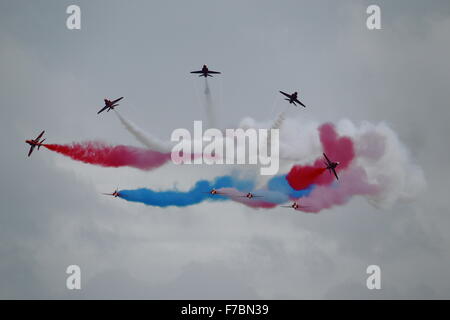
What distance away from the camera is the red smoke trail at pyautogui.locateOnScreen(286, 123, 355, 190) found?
70.2m

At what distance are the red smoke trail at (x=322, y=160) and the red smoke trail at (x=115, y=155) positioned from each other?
14298mm

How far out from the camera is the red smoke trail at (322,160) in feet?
230

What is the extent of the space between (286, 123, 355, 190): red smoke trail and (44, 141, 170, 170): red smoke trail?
14.3m

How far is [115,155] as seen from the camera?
2798 inches

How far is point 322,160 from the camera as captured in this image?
231 ft

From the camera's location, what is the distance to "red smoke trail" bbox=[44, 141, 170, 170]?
70750mm

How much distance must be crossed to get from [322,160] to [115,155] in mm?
22695

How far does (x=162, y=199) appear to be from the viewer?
2704 inches
